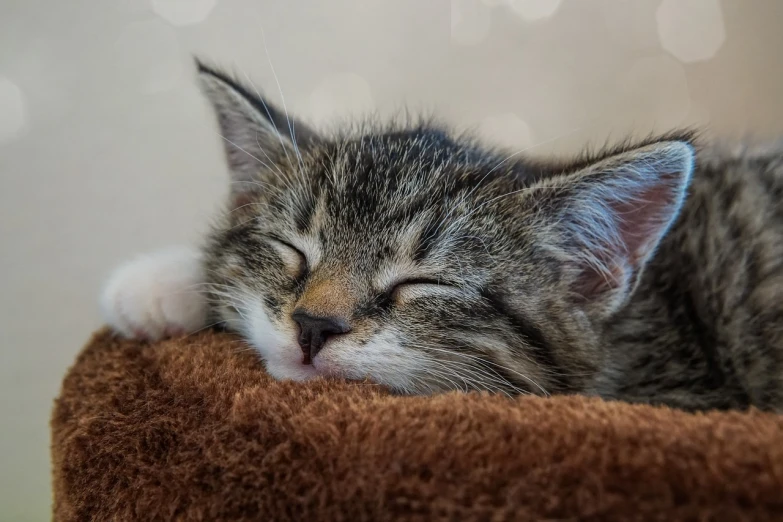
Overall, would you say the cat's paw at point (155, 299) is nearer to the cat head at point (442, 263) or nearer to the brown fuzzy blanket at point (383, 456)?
the cat head at point (442, 263)

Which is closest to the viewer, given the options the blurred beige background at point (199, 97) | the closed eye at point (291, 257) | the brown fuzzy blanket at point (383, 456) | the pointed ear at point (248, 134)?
the brown fuzzy blanket at point (383, 456)

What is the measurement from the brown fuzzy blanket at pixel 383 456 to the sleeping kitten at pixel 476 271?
0.12 meters

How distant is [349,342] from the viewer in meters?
0.69

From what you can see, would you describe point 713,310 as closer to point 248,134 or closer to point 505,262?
point 505,262

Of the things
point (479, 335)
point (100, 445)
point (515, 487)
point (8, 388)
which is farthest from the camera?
point (8, 388)

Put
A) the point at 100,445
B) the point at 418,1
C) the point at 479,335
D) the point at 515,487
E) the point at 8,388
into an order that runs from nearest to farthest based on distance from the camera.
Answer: the point at 515,487 < the point at 100,445 < the point at 479,335 < the point at 8,388 < the point at 418,1

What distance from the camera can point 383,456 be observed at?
498mm

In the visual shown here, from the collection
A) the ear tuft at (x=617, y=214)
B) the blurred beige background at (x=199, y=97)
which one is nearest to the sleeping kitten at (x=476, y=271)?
the ear tuft at (x=617, y=214)

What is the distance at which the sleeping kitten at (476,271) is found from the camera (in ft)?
2.43

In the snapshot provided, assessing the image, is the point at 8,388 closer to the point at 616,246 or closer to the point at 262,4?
the point at 262,4

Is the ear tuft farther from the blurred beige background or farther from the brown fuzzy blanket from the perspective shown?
the blurred beige background

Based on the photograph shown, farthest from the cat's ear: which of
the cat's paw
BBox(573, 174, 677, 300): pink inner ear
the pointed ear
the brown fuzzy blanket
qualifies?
the cat's paw

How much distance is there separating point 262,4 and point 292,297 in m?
1.07

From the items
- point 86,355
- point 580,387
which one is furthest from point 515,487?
point 86,355
